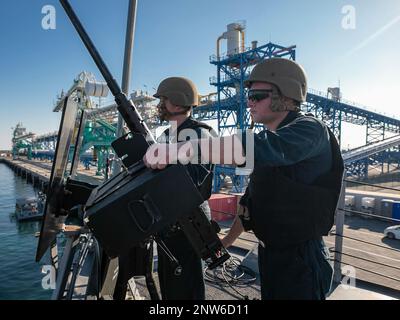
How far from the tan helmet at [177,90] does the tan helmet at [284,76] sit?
828 millimetres

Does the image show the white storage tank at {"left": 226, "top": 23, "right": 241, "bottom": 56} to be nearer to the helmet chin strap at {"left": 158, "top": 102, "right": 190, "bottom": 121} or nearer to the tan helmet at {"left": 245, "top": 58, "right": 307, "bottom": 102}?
the helmet chin strap at {"left": 158, "top": 102, "right": 190, "bottom": 121}

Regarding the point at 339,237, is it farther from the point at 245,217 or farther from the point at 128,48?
the point at 128,48

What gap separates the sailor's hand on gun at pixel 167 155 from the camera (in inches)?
55.4

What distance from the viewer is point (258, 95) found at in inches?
72.8

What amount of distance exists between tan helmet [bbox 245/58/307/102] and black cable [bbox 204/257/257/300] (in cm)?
326

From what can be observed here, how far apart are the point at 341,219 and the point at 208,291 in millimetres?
2090

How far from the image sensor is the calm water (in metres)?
14.5

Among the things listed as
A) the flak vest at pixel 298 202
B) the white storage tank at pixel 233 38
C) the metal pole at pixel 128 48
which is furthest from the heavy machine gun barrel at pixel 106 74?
the white storage tank at pixel 233 38

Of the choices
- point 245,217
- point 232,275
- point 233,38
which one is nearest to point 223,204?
point 232,275

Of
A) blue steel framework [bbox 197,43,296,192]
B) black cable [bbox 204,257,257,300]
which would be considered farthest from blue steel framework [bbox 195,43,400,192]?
black cable [bbox 204,257,257,300]

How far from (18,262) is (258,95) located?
72.0ft
